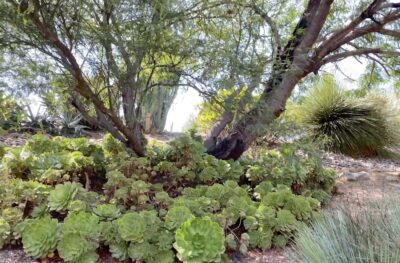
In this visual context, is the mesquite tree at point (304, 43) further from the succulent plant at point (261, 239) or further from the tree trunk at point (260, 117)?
the succulent plant at point (261, 239)

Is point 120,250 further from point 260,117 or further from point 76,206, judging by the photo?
point 260,117

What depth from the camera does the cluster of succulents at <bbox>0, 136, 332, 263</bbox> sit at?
1.95 metres

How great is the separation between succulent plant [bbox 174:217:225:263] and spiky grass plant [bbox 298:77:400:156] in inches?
202

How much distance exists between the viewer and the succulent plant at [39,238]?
1.94m

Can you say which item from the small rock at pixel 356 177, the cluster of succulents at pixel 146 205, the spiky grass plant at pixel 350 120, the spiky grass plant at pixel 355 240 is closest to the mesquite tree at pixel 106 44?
the cluster of succulents at pixel 146 205

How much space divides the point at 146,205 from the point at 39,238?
2.45ft

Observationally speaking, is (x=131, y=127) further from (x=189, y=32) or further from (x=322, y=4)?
(x=322, y=4)

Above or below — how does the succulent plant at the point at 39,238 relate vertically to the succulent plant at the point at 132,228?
below

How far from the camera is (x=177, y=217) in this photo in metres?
2.09

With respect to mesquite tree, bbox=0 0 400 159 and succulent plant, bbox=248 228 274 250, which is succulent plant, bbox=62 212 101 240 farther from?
mesquite tree, bbox=0 0 400 159

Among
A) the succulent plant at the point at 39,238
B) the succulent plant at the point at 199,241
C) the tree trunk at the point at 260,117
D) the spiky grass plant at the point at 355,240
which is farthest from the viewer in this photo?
the tree trunk at the point at 260,117

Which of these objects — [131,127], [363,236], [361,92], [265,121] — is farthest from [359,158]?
[363,236]

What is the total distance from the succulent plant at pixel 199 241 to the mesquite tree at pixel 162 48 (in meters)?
1.09

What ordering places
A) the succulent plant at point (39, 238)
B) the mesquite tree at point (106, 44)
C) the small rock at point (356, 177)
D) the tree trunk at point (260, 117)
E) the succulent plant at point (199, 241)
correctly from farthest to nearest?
the small rock at point (356, 177) → the tree trunk at point (260, 117) → the mesquite tree at point (106, 44) → the succulent plant at point (39, 238) → the succulent plant at point (199, 241)
